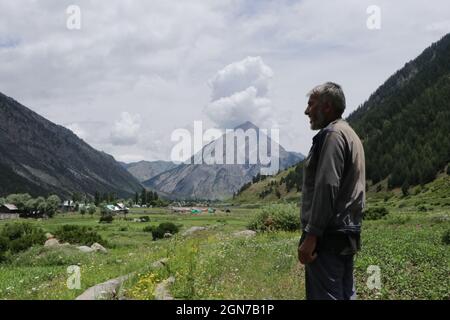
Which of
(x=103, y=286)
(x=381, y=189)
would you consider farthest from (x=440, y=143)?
(x=103, y=286)

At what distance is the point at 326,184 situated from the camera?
5.60m

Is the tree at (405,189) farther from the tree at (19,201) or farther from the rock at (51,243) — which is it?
the tree at (19,201)

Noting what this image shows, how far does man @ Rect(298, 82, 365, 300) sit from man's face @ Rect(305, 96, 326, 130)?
4.2 inches

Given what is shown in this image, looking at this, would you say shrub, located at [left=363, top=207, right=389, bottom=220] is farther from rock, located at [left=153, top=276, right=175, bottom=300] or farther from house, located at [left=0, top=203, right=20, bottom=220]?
house, located at [left=0, top=203, right=20, bottom=220]

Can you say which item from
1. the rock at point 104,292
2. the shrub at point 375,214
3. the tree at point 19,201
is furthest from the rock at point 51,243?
the tree at point 19,201

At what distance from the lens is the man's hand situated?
5730 millimetres

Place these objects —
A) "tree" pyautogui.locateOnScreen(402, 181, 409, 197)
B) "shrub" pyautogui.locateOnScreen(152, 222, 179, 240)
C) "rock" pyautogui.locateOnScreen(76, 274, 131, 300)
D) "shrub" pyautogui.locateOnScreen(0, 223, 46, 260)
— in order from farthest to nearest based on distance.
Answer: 1. "tree" pyautogui.locateOnScreen(402, 181, 409, 197)
2. "shrub" pyautogui.locateOnScreen(152, 222, 179, 240)
3. "shrub" pyautogui.locateOnScreen(0, 223, 46, 260)
4. "rock" pyautogui.locateOnScreen(76, 274, 131, 300)

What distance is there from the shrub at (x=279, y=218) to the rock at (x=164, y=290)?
19016mm

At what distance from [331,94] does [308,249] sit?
2.02m

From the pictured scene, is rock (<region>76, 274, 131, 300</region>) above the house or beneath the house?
above

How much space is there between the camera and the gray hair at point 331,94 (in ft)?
20.5

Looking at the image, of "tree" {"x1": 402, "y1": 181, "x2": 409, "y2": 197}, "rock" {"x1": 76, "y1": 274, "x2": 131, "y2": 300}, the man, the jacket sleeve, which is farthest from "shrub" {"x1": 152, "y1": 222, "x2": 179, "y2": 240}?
"tree" {"x1": 402, "y1": 181, "x2": 409, "y2": 197}
